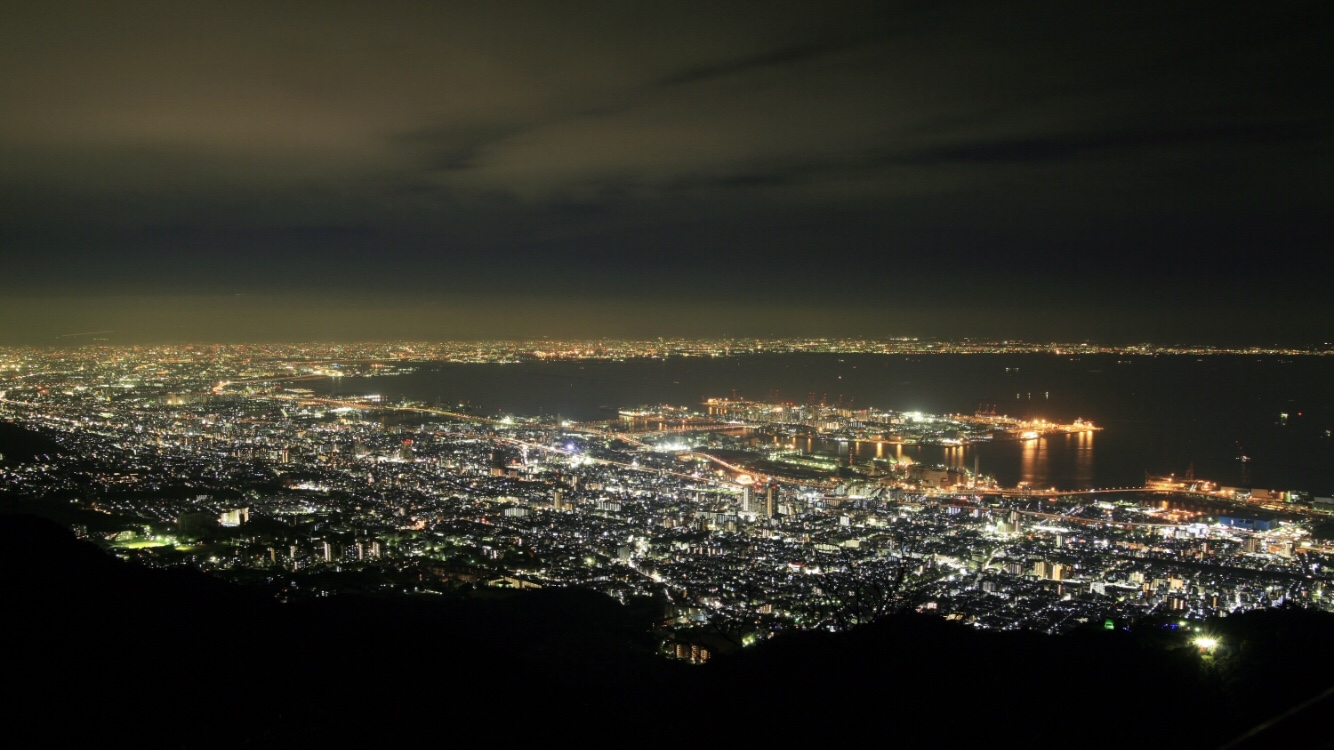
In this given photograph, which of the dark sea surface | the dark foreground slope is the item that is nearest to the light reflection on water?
the dark sea surface

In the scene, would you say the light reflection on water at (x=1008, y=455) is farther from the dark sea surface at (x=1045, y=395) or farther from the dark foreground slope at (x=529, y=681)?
the dark foreground slope at (x=529, y=681)

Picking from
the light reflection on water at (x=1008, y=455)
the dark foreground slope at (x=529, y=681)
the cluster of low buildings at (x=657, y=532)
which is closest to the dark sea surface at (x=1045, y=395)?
the light reflection on water at (x=1008, y=455)

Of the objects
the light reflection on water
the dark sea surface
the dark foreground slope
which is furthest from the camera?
the dark sea surface

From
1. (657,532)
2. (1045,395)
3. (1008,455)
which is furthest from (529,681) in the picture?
(1045,395)

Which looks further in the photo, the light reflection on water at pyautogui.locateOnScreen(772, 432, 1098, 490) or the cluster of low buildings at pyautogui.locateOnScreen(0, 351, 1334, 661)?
the light reflection on water at pyautogui.locateOnScreen(772, 432, 1098, 490)

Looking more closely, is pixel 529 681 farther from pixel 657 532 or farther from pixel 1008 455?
pixel 1008 455

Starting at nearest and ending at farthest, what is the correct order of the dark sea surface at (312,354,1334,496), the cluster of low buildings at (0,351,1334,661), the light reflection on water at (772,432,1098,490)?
1. the cluster of low buildings at (0,351,1334,661)
2. the light reflection on water at (772,432,1098,490)
3. the dark sea surface at (312,354,1334,496)

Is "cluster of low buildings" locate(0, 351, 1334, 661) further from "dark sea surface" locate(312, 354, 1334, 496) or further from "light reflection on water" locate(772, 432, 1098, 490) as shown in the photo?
"dark sea surface" locate(312, 354, 1334, 496)
